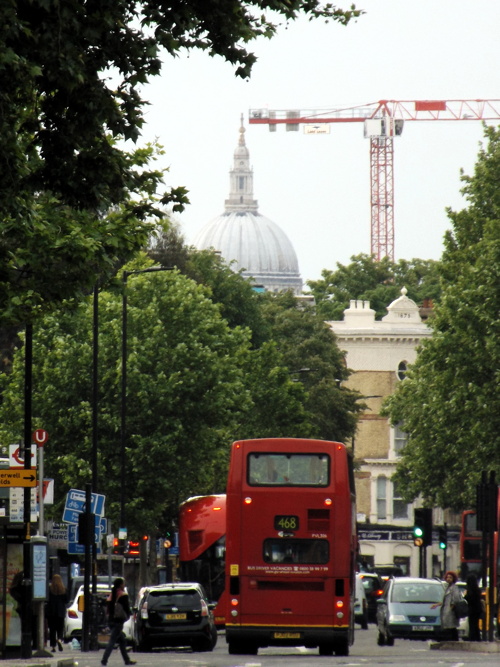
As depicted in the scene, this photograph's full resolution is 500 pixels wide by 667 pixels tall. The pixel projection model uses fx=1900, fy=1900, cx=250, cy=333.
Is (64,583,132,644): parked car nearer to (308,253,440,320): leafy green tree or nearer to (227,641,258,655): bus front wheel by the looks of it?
(227,641,258,655): bus front wheel

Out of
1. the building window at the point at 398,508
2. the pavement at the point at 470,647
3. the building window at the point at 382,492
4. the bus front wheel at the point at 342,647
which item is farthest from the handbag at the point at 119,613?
the building window at the point at 398,508

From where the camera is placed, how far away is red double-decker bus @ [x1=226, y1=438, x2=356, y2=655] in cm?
3022

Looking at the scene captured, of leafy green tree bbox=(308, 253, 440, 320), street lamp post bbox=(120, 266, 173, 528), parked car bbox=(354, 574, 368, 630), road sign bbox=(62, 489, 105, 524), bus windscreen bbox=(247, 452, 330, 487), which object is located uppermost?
leafy green tree bbox=(308, 253, 440, 320)

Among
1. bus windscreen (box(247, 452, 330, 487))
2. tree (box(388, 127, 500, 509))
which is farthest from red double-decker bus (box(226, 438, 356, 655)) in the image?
tree (box(388, 127, 500, 509))

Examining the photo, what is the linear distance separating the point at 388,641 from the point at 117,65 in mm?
23980

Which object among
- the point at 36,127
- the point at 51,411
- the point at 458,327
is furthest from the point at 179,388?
the point at 36,127

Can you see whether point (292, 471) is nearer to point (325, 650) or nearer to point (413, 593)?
point (325, 650)

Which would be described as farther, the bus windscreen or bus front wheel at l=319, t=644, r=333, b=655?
bus front wheel at l=319, t=644, r=333, b=655

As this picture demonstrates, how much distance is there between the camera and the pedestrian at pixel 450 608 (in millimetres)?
35969

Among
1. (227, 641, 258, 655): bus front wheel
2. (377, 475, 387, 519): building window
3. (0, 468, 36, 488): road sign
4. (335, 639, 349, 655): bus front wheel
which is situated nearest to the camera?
(0, 468, 36, 488): road sign

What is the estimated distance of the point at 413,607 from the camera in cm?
4162

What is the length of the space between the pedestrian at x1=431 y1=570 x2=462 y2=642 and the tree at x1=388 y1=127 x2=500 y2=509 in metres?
17.2

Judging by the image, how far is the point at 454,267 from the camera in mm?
60156

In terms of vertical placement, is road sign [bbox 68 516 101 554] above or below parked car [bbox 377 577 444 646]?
above
